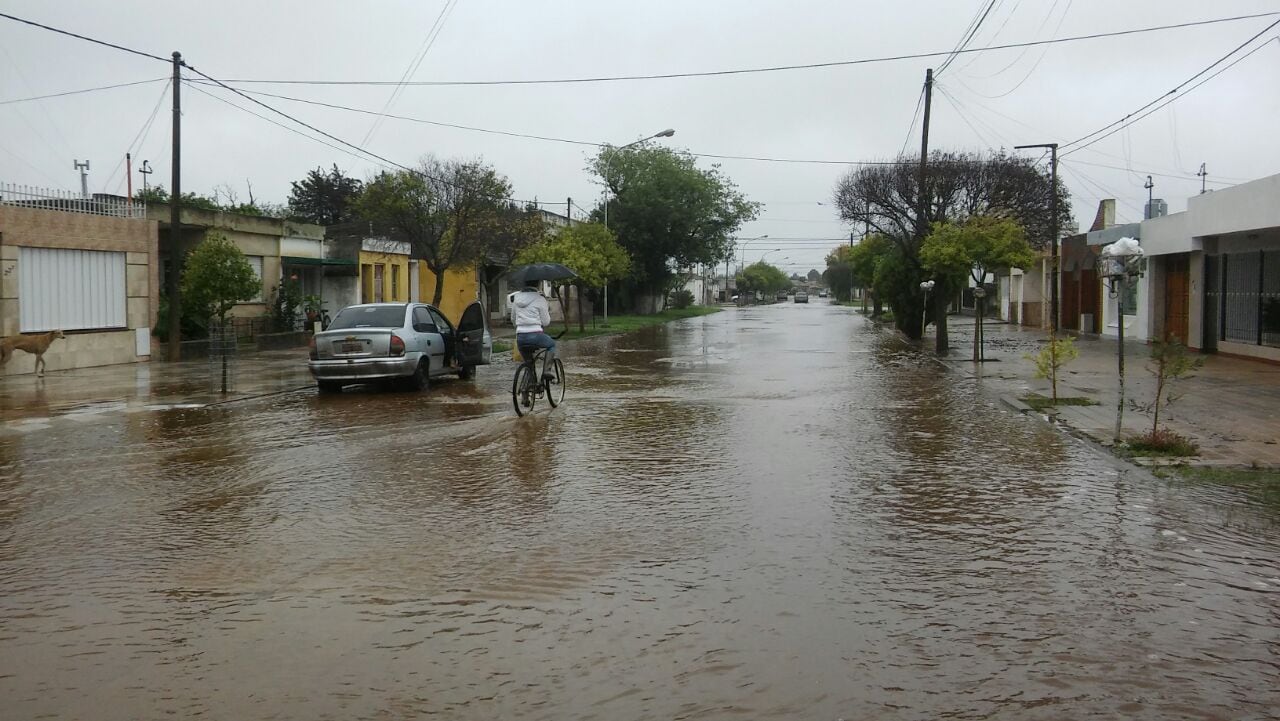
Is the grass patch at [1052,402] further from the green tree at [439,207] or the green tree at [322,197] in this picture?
the green tree at [322,197]

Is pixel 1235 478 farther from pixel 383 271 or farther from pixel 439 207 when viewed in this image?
pixel 383 271

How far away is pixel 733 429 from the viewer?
1257 cm

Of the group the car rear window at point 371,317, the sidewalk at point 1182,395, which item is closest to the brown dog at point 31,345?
the car rear window at point 371,317

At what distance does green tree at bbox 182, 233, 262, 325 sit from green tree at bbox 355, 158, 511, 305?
4419mm

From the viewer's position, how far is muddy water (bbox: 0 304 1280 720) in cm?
439

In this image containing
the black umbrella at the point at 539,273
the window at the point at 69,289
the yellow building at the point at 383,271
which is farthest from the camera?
the yellow building at the point at 383,271

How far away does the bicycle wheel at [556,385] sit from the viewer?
14578 mm

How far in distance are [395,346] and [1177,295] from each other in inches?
932

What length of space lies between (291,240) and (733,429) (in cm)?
2305

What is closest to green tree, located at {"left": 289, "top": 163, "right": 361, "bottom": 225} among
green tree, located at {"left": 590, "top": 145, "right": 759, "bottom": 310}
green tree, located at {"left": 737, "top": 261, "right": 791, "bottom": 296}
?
green tree, located at {"left": 590, "top": 145, "right": 759, "bottom": 310}

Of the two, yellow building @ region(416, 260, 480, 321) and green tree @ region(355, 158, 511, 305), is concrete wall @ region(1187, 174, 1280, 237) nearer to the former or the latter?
green tree @ region(355, 158, 511, 305)

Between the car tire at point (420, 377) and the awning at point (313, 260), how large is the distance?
15.7 meters

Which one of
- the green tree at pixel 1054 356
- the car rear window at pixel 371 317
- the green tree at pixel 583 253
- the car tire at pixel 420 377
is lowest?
the car tire at pixel 420 377

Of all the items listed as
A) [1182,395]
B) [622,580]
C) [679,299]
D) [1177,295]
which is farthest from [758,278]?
[622,580]
